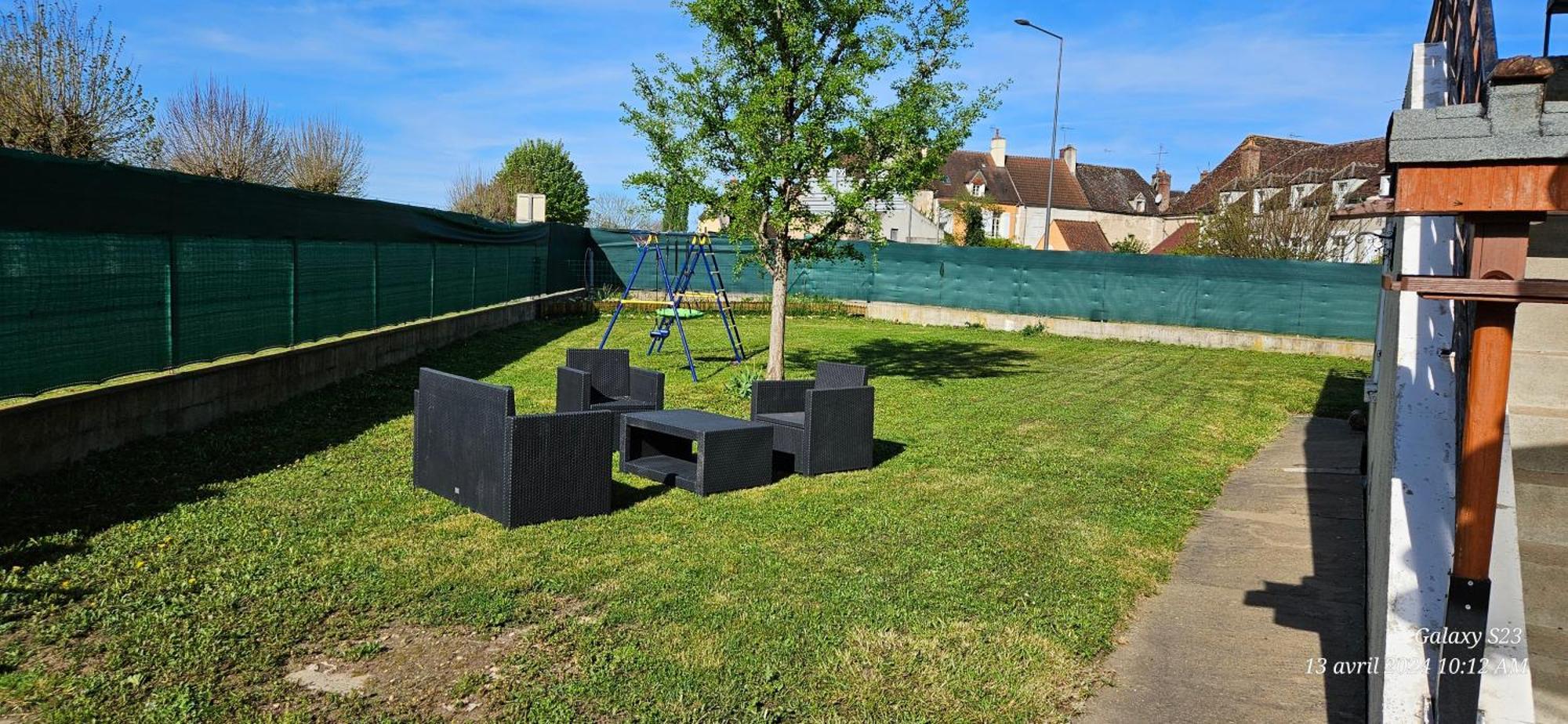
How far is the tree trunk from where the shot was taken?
46.2 ft

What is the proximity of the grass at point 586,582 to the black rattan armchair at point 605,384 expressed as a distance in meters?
1.18

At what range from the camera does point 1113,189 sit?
7362 centimetres

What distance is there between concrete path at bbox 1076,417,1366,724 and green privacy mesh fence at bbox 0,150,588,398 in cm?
755

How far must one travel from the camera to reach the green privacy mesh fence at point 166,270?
24.9 feet

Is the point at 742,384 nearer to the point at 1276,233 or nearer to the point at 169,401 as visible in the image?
the point at 169,401

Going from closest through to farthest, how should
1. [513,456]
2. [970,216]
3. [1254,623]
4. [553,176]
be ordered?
[1254,623] → [513,456] → [970,216] → [553,176]

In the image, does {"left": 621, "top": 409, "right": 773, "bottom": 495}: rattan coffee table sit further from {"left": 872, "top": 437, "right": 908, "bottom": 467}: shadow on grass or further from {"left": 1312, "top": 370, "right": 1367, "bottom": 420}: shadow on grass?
{"left": 1312, "top": 370, "right": 1367, "bottom": 420}: shadow on grass

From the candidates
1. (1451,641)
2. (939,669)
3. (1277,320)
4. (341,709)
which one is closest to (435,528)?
(341,709)

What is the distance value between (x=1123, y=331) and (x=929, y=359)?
7926 mm

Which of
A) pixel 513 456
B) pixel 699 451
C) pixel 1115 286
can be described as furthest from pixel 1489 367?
pixel 1115 286

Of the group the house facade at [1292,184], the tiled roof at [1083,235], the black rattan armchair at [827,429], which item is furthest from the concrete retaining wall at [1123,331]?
the tiled roof at [1083,235]

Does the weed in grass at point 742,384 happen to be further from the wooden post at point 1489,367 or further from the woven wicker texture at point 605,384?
the wooden post at point 1489,367

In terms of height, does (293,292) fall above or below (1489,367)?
below

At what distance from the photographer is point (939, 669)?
469 centimetres
